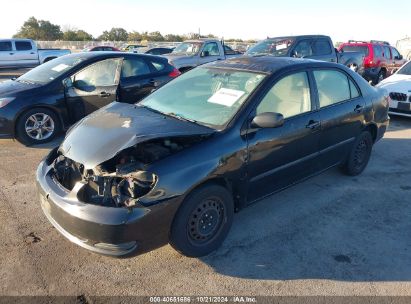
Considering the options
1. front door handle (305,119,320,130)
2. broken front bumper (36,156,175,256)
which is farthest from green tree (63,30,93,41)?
broken front bumper (36,156,175,256)

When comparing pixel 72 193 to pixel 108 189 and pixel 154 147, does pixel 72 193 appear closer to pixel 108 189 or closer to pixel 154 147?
pixel 108 189

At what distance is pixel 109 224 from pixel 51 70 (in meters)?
4.87

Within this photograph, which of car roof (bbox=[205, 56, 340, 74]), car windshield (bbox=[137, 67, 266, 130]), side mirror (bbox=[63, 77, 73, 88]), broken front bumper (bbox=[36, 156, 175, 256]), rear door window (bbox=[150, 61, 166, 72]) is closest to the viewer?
broken front bumper (bbox=[36, 156, 175, 256])

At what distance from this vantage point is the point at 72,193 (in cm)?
281

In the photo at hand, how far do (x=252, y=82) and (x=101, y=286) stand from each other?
91.4 inches

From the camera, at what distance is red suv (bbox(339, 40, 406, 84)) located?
1434 cm

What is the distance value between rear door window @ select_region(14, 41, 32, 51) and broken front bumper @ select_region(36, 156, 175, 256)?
18720mm

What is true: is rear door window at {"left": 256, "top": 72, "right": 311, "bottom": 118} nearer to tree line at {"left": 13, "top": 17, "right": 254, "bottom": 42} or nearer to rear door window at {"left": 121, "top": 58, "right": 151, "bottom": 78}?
rear door window at {"left": 121, "top": 58, "right": 151, "bottom": 78}

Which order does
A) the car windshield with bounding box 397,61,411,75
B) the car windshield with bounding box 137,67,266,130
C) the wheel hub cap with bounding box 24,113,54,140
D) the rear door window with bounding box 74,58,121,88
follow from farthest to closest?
the car windshield with bounding box 397,61,411,75, the rear door window with bounding box 74,58,121,88, the wheel hub cap with bounding box 24,113,54,140, the car windshield with bounding box 137,67,266,130

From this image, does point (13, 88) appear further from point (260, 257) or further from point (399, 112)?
point (399, 112)

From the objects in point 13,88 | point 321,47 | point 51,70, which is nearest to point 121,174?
point 13,88

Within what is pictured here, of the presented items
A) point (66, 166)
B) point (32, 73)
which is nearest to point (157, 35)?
point (32, 73)

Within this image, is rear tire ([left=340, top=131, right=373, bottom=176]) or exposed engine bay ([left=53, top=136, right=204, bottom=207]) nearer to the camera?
exposed engine bay ([left=53, top=136, right=204, bottom=207])

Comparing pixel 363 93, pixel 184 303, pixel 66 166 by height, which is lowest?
pixel 184 303
